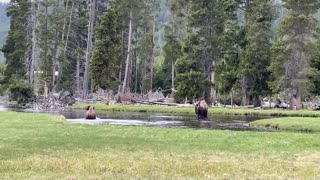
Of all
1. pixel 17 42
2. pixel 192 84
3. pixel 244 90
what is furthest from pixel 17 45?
pixel 244 90

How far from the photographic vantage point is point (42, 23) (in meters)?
74.9

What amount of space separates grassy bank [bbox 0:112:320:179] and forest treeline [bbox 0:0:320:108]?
34821 millimetres

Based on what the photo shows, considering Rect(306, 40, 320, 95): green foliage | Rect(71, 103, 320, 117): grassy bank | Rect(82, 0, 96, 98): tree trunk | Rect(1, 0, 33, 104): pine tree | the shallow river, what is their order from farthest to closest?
Rect(82, 0, 96, 98): tree trunk → Rect(1, 0, 33, 104): pine tree → Rect(306, 40, 320, 95): green foliage → Rect(71, 103, 320, 117): grassy bank → the shallow river

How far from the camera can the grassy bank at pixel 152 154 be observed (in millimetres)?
Result: 14383

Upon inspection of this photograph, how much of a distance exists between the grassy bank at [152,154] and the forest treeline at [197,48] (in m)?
34.8

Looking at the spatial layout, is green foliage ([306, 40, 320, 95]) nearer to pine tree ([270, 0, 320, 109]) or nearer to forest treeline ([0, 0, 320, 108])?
forest treeline ([0, 0, 320, 108])

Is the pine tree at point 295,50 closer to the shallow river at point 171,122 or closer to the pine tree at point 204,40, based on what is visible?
the pine tree at point 204,40

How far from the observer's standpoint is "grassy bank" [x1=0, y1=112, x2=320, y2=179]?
47.2 feet

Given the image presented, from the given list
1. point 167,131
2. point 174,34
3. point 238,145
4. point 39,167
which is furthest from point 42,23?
point 39,167

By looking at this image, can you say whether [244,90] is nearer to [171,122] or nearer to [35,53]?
[35,53]

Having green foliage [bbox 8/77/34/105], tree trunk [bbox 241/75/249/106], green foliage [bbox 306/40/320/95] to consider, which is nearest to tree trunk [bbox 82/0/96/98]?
green foliage [bbox 8/77/34/105]

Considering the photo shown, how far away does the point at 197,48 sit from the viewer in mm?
63719

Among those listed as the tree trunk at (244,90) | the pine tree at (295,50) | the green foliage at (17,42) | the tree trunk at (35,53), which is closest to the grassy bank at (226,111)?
the pine tree at (295,50)

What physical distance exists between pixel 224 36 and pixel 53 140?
148 ft
